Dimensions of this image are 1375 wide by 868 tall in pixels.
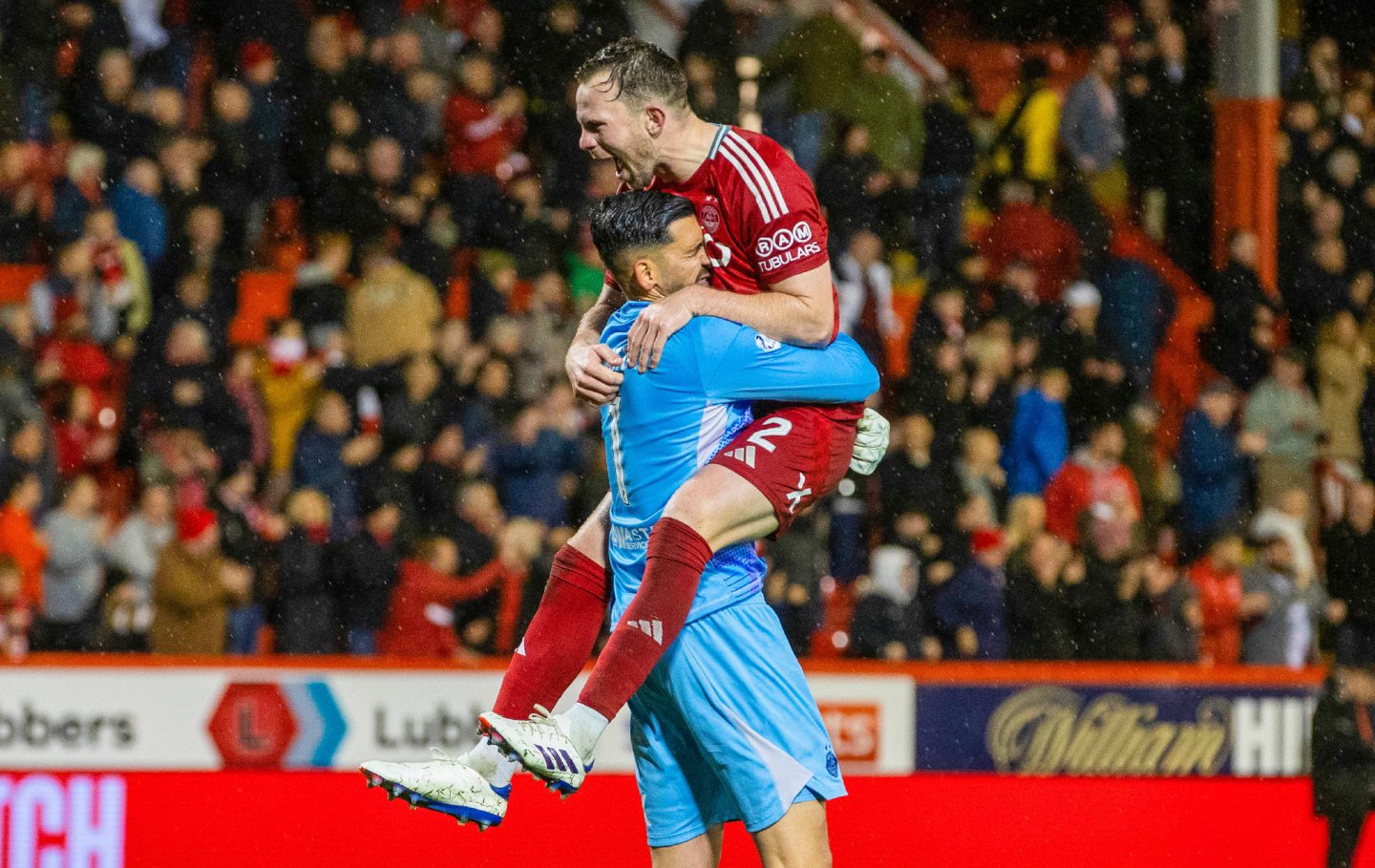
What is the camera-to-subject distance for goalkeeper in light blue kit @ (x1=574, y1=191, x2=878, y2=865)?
4.09 m

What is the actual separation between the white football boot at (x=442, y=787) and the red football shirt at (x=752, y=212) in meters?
1.18

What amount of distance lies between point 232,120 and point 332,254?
99 centimetres

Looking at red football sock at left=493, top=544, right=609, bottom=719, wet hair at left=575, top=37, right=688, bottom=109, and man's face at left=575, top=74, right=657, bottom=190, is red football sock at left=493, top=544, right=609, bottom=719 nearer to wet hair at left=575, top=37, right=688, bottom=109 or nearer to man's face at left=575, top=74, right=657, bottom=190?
man's face at left=575, top=74, right=657, bottom=190

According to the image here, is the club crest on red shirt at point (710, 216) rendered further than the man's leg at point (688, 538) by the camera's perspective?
Yes

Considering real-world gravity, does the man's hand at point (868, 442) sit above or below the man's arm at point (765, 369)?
below

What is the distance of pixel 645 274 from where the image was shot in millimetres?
4109

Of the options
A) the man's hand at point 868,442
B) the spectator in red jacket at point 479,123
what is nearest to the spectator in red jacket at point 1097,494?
the spectator in red jacket at point 479,123

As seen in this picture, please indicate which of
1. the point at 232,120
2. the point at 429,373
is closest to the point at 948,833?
the point at 429,373

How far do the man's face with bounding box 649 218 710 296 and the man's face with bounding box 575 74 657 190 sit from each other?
10.6 inches

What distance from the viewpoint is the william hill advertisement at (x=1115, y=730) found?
25.8 feet

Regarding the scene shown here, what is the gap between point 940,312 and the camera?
1078cm

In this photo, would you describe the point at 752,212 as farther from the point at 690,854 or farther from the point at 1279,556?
the point at 1279,556

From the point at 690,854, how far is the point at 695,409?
1.01 m

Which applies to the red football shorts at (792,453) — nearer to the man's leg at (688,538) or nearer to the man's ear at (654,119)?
the man's leg at (688,538)
